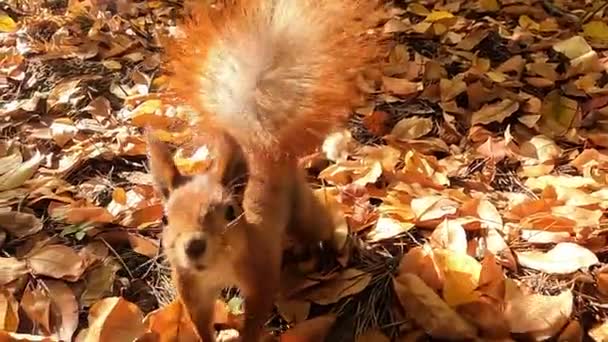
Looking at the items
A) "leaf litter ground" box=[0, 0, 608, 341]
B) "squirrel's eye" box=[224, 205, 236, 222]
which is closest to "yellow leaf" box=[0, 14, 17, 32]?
"leaf litter ground" box=[0, 0, 608, 341]

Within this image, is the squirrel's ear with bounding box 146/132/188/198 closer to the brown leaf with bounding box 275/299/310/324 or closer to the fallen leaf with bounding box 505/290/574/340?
the brown leaf with bounding box 275/299/310/324

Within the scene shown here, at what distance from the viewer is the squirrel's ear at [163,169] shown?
4.17ft

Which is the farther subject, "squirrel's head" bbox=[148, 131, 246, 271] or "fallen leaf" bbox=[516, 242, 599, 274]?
"fallen leaf" bbox=[516, 242, 599, 274]

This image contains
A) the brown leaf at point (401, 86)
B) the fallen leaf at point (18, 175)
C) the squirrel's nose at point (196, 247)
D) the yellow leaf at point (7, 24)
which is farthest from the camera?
the yellow leaf at point (7, 24)

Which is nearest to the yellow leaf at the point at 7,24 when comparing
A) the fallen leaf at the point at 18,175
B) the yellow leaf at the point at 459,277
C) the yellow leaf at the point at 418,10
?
the fallen leaf at the point at 18,175

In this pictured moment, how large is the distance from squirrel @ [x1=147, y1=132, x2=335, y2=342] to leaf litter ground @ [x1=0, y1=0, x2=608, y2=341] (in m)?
0.12

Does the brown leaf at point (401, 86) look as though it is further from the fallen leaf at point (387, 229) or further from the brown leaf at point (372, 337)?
the brown leaf at point (372, 337)

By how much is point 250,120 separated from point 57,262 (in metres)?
0.52

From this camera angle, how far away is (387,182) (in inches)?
69.2

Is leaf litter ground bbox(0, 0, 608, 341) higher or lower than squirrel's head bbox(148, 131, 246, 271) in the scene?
lower

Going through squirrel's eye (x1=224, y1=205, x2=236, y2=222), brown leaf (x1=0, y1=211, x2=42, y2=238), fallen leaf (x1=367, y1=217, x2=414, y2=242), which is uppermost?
squirrel's eye (x1=224, y1=205, x2=236, y2=222)

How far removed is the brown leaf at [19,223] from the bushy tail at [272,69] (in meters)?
0.47

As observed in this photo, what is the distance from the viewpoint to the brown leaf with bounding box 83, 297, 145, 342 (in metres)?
1.37

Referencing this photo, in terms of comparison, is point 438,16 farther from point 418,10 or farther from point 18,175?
point 18,175
